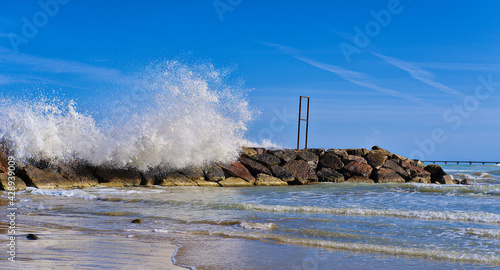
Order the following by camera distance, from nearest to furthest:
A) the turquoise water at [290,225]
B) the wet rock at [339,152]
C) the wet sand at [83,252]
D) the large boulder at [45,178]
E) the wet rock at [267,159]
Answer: the wet sand at [83,252]
the turquoise water at [290,225]
the large boulder at [45,178]
the wet rock at [267,159]
the wet rock at [339,152]


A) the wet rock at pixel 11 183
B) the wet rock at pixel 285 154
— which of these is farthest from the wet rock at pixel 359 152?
the wet rock at pixel 11 183

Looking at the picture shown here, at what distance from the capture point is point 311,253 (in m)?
4.74

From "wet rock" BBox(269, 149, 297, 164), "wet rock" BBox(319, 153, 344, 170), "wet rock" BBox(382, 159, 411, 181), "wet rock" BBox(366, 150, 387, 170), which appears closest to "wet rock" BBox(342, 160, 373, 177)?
"wet rock" BBox(319, 153, 344, 170)

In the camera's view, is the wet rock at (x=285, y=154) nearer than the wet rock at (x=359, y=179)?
No

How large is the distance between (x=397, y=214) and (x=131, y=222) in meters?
4.51

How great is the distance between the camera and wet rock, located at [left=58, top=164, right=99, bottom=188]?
37.4 feet

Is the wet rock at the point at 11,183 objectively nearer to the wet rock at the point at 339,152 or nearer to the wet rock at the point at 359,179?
the wet rock at the point at 359,179

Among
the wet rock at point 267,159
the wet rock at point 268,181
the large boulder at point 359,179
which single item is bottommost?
the wet rock at point 268,181

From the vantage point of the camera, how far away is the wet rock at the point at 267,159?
14812mm

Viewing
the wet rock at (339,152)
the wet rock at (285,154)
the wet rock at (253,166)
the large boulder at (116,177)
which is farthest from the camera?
the wet rock at (339,152)

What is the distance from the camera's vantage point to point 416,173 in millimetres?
16766

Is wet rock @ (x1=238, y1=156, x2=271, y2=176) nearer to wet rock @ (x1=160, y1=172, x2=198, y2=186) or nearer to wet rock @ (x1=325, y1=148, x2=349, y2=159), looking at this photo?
wet rock @ (x1=160, y1=172, x2=198, y2=186)

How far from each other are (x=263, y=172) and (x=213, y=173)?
1882 mm

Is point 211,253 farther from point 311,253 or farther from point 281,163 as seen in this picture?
point 281,163
